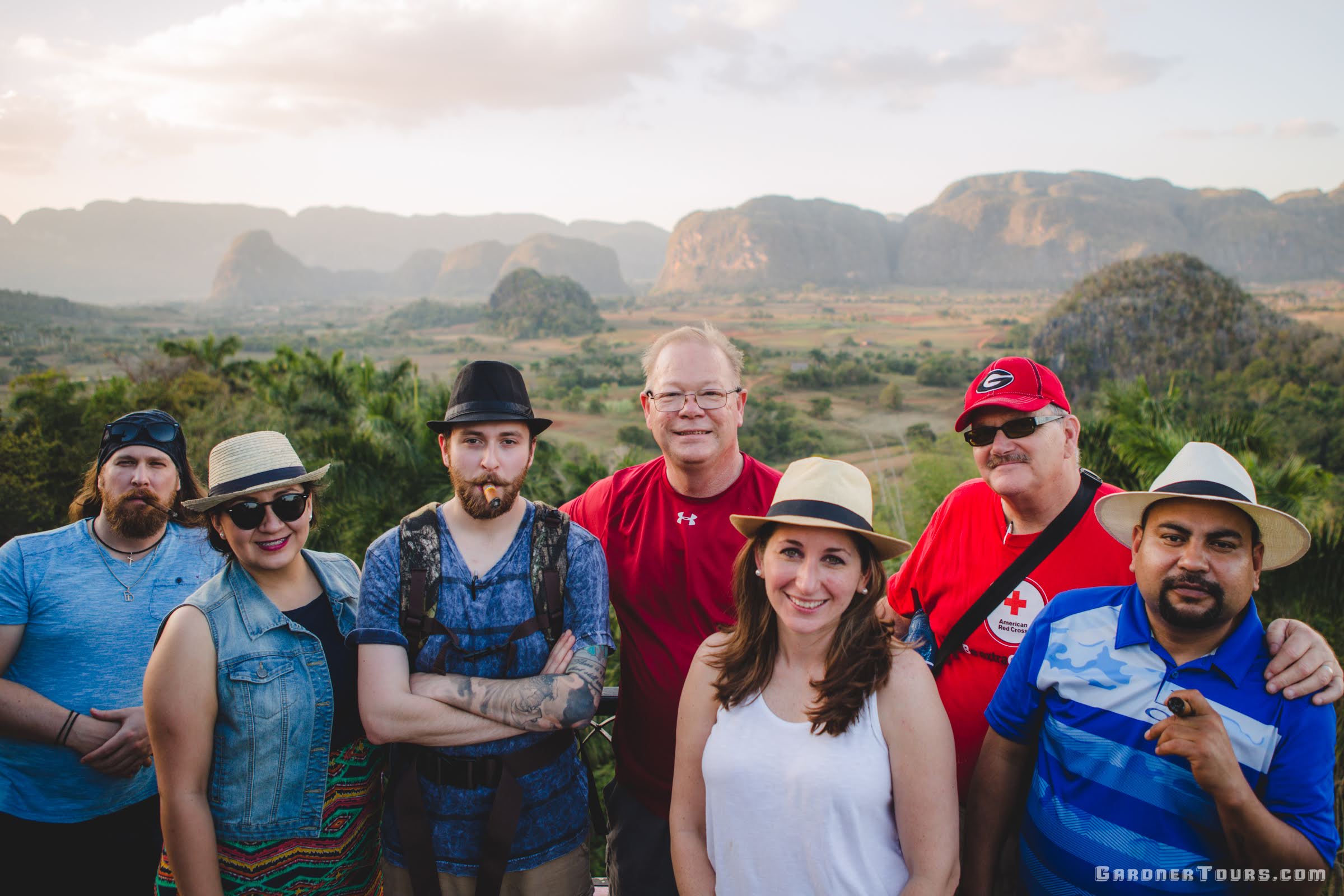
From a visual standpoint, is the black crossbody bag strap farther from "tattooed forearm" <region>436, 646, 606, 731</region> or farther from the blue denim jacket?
the blue denim jacket

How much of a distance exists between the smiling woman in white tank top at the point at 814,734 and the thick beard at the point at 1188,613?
743 mm

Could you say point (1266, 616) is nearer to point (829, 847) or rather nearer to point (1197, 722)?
point (1197, 722)

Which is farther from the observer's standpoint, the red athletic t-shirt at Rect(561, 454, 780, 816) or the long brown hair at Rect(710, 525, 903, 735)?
the red athletic t-shirt at Rect(561, 454, 780, 816)

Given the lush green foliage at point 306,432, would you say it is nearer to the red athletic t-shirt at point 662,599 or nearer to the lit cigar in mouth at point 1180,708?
the red athletic t-shirt at point 662,599

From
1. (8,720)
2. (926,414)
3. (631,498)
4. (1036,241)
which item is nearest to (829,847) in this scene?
(631,498)

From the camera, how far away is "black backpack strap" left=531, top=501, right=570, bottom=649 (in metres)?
2.84

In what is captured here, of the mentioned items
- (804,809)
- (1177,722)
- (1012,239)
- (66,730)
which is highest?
(1012,239)

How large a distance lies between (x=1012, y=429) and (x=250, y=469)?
2935 mm

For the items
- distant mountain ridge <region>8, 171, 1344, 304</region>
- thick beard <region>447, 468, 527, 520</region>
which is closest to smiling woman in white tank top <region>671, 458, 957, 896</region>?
thick beard <region>447, 468, 527, 520</region>

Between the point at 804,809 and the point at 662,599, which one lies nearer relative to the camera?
the point at 804,809

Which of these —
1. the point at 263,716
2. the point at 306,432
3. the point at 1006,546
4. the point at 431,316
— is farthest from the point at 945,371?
the point at 431,316

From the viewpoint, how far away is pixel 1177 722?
221 centimetres

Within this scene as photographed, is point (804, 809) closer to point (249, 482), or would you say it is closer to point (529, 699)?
point (529, 699)

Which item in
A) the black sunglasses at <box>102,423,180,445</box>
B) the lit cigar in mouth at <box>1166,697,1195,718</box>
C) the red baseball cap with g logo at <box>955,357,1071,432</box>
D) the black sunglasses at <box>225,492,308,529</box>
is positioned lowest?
the lit cigar in mouth at <box>1166,697,1195,718</box>
